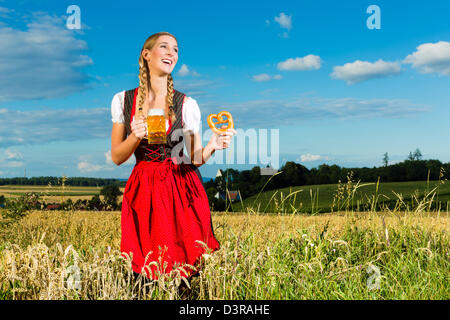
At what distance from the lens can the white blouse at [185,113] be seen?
3.47 m

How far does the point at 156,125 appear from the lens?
10.3 ft

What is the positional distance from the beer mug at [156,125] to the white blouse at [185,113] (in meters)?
0.36

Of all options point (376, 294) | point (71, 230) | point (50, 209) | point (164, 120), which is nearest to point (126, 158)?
point (164, 120)

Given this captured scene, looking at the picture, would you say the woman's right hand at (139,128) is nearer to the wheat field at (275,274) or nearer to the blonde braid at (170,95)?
the blonde braid at (170,95)

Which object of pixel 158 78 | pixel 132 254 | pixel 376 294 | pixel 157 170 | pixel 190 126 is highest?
pixel 158 78

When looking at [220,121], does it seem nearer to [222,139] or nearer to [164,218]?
[222,139]

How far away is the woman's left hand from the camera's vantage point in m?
3.23

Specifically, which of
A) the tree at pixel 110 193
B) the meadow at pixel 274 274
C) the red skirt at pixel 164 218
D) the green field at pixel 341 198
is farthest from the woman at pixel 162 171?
the tree at pixel 110 193

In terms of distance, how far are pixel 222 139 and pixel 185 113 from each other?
48cm

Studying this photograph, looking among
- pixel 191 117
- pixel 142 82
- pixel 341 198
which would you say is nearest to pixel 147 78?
pixel 142 82
